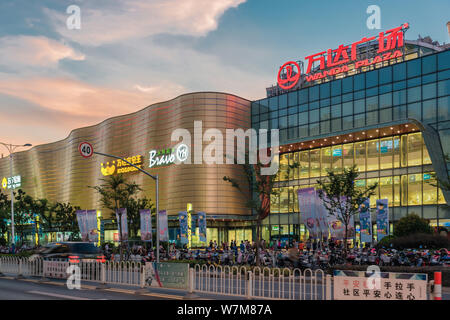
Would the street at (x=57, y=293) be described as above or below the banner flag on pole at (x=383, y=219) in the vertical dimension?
below

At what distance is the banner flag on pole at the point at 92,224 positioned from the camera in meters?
57.2

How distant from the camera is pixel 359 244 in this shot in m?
55.2

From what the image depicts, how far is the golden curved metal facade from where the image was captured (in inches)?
2628

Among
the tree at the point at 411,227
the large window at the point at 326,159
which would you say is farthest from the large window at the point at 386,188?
the tree at the point at 411,227

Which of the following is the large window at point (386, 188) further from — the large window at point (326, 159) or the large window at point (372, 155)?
the large window at point (326, 159)

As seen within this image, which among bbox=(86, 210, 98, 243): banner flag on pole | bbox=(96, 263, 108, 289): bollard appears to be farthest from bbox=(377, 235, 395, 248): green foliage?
bbox=(86, 210, 98, 243): banner flag on pole

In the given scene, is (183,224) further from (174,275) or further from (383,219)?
(174,275)

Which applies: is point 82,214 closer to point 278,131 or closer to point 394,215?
point 278,131

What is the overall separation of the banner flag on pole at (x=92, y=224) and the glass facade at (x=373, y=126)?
→ 21162 mm

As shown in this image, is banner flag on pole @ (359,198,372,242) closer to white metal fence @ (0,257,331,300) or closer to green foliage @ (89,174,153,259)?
white metal fence @ (0,257,331,300)

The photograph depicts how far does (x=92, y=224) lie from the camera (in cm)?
5778

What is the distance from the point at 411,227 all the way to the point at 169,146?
36.3 metres

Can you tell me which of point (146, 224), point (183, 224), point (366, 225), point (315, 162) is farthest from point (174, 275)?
point (315, 162)
